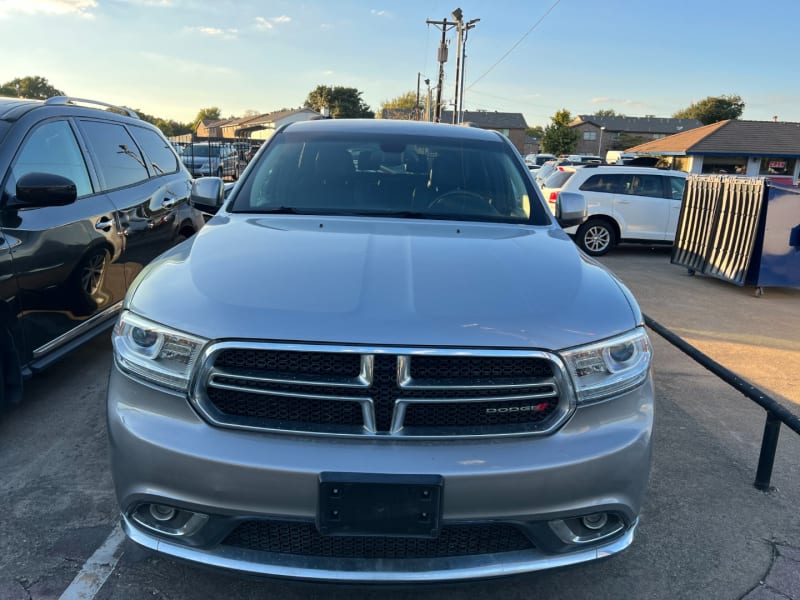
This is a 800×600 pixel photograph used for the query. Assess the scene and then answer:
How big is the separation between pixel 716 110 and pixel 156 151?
104646mm

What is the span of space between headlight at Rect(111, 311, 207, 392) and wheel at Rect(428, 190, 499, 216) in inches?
62.7

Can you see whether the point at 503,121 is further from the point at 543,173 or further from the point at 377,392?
the point at 377,392

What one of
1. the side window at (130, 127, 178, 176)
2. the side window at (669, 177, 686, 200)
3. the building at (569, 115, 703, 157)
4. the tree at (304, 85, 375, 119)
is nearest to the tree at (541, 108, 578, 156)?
the building at (569, 115, 703, 157)

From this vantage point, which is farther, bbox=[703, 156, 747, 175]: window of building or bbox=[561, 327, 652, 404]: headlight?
bbox=[703, 156, 747, 175]: window of building

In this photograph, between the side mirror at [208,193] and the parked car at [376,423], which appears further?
the side mirror at [208,193]

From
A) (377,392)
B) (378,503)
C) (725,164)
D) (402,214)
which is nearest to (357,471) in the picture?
(378,503)

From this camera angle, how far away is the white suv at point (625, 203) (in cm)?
1116

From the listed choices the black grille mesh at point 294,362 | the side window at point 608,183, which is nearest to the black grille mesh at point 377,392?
the black grille mesh at point 294,362

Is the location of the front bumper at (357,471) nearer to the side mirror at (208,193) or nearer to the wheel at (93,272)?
the side mirror at (208,193)

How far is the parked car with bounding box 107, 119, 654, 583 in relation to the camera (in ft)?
5.72

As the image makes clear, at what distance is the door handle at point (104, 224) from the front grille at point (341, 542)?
289cm

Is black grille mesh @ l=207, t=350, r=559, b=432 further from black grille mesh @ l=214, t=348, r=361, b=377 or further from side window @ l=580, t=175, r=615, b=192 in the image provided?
side window @ l=580, t=175, r=615, b=192

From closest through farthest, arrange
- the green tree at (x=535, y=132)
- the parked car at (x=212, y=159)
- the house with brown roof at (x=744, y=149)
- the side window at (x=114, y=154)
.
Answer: the side window at (x=114, y=154)
the parked car at (x=212, y=159)
the house with brown roof at (x=744, y=149)
the green tree at (x=535, y=132)

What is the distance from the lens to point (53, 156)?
3.82 metres
